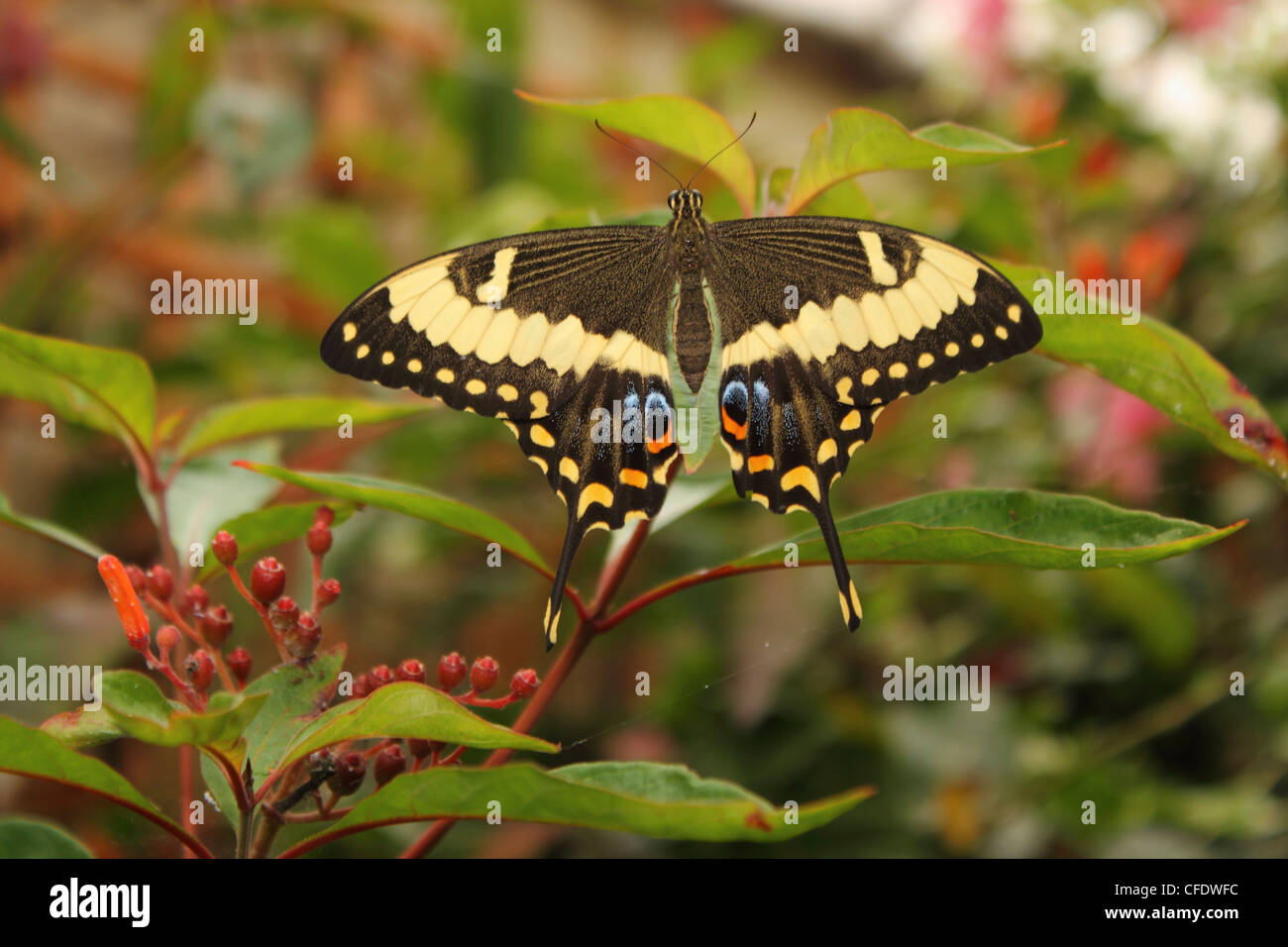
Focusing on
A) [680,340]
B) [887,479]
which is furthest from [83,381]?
[887,479]

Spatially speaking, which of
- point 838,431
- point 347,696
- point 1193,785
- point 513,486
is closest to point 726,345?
point 838,431

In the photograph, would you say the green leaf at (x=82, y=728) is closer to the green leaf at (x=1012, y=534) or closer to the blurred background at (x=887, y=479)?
the green leaf at (x=1012, y=534)

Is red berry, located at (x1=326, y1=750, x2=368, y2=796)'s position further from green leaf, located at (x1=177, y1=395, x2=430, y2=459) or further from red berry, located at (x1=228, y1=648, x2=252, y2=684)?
green leaf, located at (x1=177, y1=395, x2=430, y2=459)

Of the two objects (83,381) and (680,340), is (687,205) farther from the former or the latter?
(83,381)

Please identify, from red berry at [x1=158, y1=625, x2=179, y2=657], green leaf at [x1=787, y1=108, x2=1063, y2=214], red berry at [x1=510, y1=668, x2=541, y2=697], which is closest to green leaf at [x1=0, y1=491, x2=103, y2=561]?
red berry at [x1=158, y1=625, x2=179, y2=657]

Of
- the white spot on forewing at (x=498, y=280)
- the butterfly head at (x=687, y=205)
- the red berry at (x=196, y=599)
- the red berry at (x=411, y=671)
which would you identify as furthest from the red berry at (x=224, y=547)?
the butterfly head at (x=687, y=205)

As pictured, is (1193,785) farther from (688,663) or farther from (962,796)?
(688,663)
